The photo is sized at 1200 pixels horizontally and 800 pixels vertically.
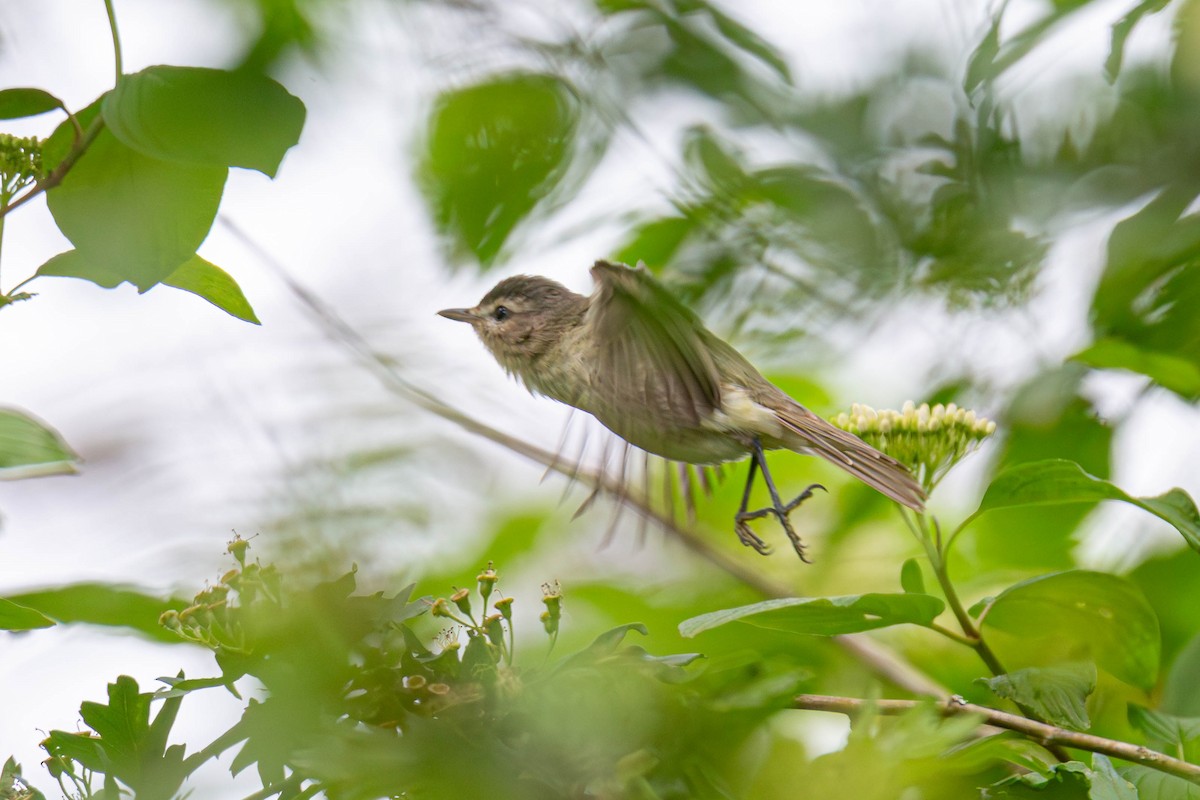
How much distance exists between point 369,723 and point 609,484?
0.88m

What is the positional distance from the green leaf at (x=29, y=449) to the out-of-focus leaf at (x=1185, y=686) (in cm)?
125

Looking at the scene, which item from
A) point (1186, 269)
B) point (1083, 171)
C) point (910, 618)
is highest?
point (1083, 171)

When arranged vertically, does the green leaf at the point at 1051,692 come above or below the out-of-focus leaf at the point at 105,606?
below

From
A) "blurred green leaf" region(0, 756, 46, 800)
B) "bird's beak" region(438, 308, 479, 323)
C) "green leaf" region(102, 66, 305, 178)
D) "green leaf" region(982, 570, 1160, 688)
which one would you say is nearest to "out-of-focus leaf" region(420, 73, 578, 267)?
"green leaf" region(102, 66, 305, 178)

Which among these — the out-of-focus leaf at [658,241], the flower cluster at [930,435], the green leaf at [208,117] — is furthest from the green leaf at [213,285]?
the flower cluster at [930,435]

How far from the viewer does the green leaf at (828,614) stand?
1.02m

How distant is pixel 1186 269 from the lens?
48.2 inches

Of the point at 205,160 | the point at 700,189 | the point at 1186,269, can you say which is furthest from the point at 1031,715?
the point at 205,160

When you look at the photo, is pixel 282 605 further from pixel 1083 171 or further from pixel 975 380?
pixel 975 380

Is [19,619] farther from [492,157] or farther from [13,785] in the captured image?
[492,157]

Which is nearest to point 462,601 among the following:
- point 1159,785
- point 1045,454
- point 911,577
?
point 911,577

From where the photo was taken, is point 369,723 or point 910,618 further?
point 910,618

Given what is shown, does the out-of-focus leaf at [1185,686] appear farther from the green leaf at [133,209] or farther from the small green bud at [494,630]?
the green leaf at [133,209]

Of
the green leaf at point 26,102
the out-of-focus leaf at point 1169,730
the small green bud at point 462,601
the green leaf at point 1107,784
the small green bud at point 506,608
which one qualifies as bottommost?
the out-of-focus leaf at point 1169,730
